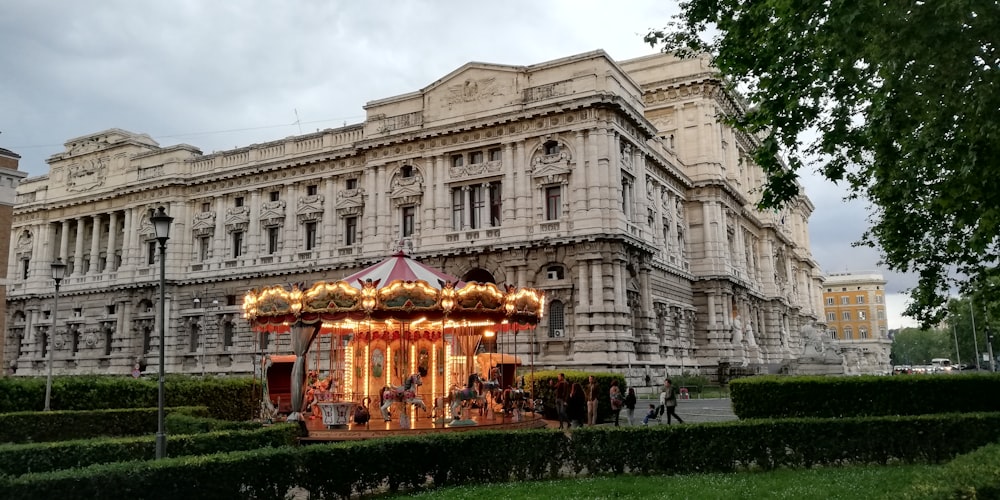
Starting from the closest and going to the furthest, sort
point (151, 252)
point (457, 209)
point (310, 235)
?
point (457, 209)
point (310, 235)
point (151, 252)

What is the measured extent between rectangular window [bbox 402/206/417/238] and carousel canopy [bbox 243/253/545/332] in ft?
60.8

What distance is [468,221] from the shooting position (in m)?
37.7

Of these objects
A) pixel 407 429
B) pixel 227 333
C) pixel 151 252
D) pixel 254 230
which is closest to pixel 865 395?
pixel 407 429

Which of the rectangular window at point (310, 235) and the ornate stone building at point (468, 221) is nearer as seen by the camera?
the ornate stone building at point (468, 221)

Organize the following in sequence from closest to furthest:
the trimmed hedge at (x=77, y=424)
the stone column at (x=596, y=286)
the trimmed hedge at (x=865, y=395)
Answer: the trimmed hedge at (x=865, y=395) < the trimmed hedge at (x=77, y=424) < the stone column at (x=596, y=286)

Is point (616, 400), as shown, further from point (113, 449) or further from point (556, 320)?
point (113, 449)

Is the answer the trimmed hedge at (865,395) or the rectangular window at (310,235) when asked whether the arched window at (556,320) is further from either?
the rectangular window at (310,235)

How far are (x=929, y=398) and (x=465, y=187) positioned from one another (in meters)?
24.7

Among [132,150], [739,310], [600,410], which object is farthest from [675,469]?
[132,150]

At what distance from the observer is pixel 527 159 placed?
3644cm

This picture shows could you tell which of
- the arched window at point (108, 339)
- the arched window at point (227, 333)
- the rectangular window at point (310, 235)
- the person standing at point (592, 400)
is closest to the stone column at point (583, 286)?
the person standing at point (592, 400)

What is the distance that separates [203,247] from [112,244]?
7712 millimetres

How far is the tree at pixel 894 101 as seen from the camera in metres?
11.2

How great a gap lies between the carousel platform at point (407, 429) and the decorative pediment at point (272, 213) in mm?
25747
